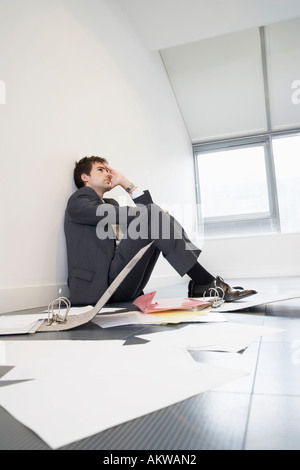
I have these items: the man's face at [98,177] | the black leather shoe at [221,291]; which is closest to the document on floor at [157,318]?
the black leather shoe at [221,291]

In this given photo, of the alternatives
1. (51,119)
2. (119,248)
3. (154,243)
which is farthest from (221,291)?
(51,119)

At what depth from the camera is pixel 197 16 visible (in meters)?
3.75

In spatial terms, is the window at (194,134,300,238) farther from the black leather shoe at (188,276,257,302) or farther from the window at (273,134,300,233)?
the black leather shoe at (188,276,257,302)

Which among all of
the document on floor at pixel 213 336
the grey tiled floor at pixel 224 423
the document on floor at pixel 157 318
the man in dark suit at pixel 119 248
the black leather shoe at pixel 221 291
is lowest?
the grey tiled floor at pixel 224 423

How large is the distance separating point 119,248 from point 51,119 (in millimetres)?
909

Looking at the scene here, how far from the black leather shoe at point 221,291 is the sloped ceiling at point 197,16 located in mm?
2899

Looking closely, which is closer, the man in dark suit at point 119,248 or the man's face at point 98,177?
the man in dark suit at point 119,248

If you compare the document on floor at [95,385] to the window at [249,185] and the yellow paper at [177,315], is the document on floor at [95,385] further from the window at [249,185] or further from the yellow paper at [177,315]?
the window at [249,185]

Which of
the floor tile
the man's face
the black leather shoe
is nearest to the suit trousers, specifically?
the black leather shoe

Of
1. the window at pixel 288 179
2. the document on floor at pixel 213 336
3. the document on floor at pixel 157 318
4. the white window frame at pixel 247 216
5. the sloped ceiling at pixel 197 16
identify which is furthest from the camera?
the white window frame at pixel 247 216

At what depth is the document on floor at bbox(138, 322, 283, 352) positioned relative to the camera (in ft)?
2.83

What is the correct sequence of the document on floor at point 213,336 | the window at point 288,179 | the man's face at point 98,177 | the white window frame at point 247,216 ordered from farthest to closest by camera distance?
the white window frame at point 247,216 → the window at point 288,179 → the man's face at point 98,177 → the document on floor at point 213,336

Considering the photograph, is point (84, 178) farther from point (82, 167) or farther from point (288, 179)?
point (288, 179)

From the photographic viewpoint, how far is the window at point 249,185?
5828mm
